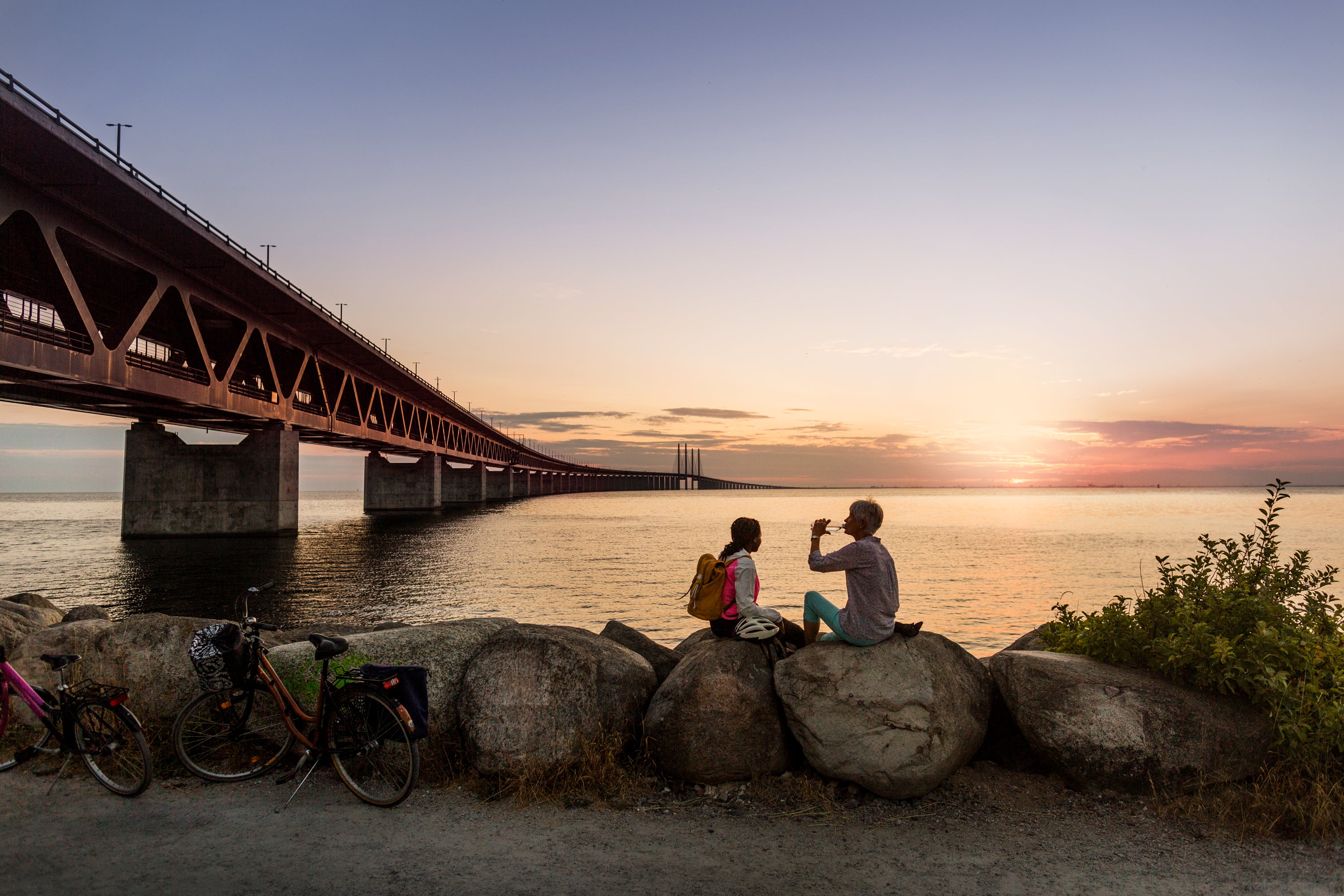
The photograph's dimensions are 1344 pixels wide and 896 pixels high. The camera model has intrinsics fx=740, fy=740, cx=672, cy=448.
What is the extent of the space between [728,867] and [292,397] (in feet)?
169

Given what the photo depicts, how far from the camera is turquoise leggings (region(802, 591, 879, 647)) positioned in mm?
6277

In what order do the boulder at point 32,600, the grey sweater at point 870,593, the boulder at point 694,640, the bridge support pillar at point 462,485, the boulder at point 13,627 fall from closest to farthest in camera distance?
1. the grey sweater at point 870,593
2. the boulder at point 694,640
3. the boulder at point 13,627
4. the boulder at point 32,600
5. the bridge support pillar at point 462,485

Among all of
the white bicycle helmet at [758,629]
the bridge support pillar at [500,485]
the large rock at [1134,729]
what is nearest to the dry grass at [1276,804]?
the large rock at [1134,729]

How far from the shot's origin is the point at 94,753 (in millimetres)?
6090

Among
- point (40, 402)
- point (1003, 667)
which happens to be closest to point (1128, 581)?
point (1003, 667)

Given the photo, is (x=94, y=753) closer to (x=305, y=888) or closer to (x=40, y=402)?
(x=305, y=888)

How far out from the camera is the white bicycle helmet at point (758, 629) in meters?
6.72

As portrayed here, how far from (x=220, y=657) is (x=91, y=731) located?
46.5 inches

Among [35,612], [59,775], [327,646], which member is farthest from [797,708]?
[35,612]

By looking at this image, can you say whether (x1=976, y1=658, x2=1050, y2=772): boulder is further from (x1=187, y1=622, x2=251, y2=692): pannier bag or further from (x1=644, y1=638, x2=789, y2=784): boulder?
(x1=187, y1=622, x2=251, y2=692): pannier bag

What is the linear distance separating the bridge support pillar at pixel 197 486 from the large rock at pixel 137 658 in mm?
45082

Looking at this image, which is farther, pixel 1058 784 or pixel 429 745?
pixel 429 745

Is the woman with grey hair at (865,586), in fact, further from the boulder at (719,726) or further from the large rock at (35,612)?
the large rock at (35,612)

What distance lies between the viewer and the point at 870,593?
20.4 ft
